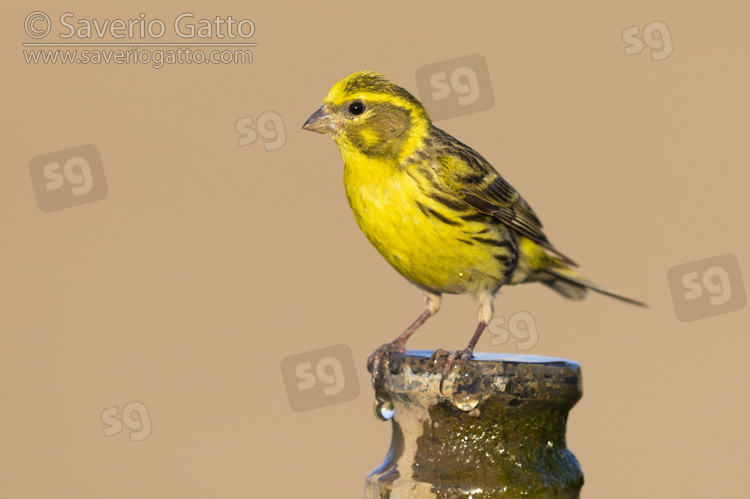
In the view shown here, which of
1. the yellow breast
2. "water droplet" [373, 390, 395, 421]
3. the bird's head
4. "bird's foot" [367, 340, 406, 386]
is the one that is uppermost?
the bird's head

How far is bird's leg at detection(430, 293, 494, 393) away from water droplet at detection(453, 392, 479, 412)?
80 mm

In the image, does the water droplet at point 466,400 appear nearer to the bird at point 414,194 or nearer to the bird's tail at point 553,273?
the bird at point 414,194

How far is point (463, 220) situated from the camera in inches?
231

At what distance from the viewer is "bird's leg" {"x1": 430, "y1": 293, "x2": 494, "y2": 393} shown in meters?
4.16

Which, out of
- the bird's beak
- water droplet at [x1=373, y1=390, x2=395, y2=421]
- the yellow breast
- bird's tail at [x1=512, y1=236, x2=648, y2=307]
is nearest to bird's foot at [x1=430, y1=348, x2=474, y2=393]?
water droplet at [x1=373, y1=390, x2=395, y2=421]

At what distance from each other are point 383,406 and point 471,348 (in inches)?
33.8

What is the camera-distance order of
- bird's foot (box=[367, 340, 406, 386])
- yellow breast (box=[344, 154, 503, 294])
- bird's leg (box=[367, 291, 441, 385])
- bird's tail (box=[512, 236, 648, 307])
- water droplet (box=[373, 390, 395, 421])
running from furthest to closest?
bird's tail (box=[512, 236, 648, 307])
yellow breast (box=[344, 154, 503, 294])
bird's leg (box=[367, 291, 441, 385])
bird's foot (box=[367, 340, 406, 386])
water droplet (box=[373, 390, 395, 421])

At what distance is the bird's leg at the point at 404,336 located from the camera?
5.40 metres

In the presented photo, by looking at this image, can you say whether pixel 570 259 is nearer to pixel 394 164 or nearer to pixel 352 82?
pixel 394 164

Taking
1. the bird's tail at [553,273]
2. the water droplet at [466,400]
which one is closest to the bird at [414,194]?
the bird's tail at [553,273]

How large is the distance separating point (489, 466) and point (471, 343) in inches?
59.9

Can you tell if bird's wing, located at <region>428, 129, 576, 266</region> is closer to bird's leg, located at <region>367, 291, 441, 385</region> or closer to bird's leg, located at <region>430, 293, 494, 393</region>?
bird's leg, located at <region>430, 293, 494, 393</region>

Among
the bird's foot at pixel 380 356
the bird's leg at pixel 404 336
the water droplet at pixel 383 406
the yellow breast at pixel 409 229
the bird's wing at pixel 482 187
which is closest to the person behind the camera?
the water droplet at pixel 383 406

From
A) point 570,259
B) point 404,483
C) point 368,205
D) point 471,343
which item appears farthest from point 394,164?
point 404,483
